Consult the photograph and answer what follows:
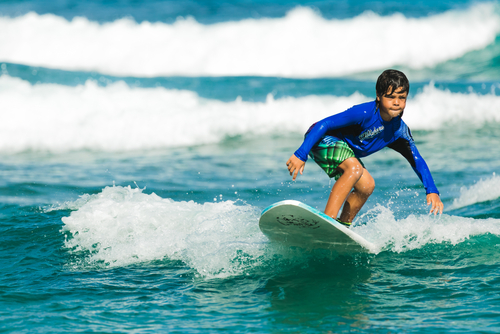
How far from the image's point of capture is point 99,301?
12.8ft

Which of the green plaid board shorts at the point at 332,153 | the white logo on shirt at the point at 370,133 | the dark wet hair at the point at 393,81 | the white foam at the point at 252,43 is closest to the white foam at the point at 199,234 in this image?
the green plaid board shorts at the point at 332,153

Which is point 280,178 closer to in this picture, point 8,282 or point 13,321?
point 8,282

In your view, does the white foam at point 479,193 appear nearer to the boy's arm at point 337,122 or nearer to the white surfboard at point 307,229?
the white surfboard at point 307,229

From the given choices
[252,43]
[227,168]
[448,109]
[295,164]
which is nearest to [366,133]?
[295,164]

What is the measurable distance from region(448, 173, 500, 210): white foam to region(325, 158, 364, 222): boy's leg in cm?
312

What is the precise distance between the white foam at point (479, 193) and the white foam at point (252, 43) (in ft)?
38.1

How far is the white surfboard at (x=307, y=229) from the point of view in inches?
164

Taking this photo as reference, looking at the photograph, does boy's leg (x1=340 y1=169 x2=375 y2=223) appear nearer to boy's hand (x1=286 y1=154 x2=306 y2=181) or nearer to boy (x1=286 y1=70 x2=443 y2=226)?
boy (x1=286 y1=70 x2=443 y2=226)

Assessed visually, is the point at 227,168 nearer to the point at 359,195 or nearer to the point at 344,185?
the point at 359,195

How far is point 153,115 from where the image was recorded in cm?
1272

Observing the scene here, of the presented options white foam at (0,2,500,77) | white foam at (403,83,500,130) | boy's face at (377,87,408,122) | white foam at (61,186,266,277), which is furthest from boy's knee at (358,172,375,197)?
white foam at (0,2,500,77)

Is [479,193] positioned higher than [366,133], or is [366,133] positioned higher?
[366,133]

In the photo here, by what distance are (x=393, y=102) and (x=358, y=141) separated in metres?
0.51

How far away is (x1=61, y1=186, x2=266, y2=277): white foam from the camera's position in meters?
4.62
